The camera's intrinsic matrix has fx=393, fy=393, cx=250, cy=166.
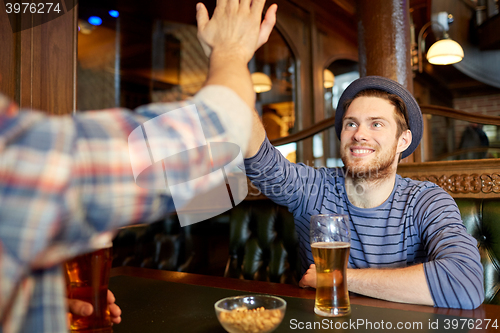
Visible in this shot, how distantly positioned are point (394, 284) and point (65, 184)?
2.95 ft

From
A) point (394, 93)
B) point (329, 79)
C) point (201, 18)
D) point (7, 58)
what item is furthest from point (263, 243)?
point (329, 79)

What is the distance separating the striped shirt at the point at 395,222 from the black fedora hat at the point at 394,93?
239 millimetres

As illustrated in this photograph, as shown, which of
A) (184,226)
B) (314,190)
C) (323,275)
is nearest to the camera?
(323,275)

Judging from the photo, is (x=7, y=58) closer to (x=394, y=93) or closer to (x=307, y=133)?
(x=394, y=93)

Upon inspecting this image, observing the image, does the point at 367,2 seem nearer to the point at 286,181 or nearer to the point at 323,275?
the point at 286,181

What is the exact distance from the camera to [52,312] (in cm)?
37

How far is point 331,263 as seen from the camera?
87 cm

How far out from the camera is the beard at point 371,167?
150 cm

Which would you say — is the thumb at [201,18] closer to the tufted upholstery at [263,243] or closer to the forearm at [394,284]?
the forearm at [394,284]

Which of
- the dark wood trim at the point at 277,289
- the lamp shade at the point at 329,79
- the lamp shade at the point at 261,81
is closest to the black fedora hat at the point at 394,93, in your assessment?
the dark wood trim at the point at 277,289

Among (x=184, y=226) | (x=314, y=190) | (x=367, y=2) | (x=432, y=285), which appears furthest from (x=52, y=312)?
(x=367, y=2)

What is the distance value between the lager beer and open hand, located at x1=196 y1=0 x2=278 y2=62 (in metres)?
0.52

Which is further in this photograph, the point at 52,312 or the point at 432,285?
the point at 432,285

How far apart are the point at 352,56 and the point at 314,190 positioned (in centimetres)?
526
